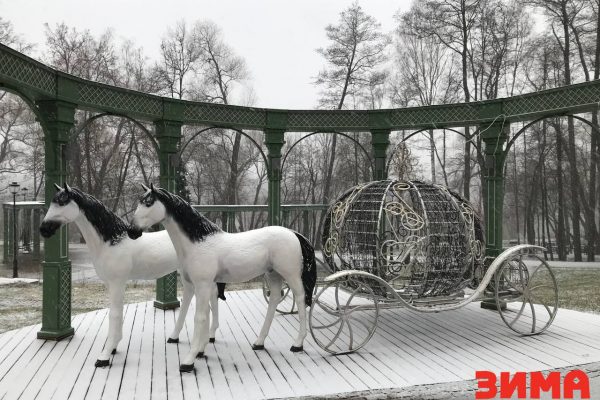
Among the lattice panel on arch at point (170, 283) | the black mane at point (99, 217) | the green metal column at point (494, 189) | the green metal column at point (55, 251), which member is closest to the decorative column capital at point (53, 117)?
the green metal column at point (55, 251)

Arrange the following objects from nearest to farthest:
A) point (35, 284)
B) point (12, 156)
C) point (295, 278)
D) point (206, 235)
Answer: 1. point (206, 235)
2. point (295, 278)
3. point (35, 284)
4. point (12, 156)

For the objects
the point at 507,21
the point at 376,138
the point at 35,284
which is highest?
the point at 507,21

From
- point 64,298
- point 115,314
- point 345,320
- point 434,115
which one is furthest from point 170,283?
point 434,115

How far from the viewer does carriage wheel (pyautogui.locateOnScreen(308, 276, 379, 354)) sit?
558 centimetres

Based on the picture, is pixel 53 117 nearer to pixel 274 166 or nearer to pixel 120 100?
pixel 120 100

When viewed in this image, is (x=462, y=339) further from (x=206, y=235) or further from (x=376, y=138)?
(x=376, y=138)

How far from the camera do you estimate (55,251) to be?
20.4 feet

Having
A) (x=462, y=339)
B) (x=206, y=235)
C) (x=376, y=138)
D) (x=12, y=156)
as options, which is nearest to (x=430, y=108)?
(x=376, y=138)

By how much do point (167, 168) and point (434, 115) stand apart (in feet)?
16.6

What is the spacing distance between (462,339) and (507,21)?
1703 cm

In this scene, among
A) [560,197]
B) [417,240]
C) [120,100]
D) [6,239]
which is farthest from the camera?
[560,197]

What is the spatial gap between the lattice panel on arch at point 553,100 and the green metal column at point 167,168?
19.0ft

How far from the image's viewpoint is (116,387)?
4.50 m

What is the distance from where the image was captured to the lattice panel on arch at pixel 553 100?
6.72m
